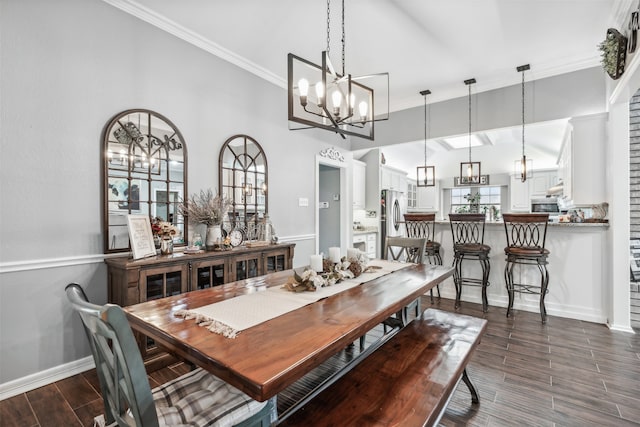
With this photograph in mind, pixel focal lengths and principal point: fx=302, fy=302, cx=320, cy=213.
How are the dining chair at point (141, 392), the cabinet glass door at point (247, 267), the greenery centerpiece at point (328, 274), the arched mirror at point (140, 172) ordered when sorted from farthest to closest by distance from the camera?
the cabinet glass door at point (247, 267) → the arched mirror at point (140, 172) → the greenery centerpiece at point (328, 274) → the dining chair at point (141, 392)

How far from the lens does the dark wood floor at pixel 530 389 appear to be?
177 cm

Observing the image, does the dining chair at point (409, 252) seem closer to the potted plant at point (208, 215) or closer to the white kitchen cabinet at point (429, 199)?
the potted plant at point (208, 215)

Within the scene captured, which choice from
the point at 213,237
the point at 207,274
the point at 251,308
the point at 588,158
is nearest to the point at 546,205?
the point at 588,158

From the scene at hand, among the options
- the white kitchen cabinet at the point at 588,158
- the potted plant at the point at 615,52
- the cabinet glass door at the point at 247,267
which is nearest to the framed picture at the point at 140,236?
the cabinet glass door at the point at 247,267

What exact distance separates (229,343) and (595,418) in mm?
2157

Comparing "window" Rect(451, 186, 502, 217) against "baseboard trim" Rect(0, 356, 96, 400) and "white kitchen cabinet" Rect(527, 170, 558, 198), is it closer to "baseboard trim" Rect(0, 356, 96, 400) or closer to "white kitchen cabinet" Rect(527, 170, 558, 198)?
"white kitchen cabinet" Rect(527, 170, 558, 198)

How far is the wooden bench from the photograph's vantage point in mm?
1141

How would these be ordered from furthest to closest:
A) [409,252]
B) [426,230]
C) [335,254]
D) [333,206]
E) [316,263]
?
[333,206] → [426,230] → [409,252] → [335,254] → [316,263]

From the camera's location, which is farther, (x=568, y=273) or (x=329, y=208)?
(x=329, y=208)

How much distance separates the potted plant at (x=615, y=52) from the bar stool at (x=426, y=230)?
82.7 inches

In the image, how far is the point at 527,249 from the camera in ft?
10.9

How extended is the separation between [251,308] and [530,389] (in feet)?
6.48

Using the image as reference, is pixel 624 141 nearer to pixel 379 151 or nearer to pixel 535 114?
pixel 535 114

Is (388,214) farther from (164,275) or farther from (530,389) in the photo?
(164,275)
